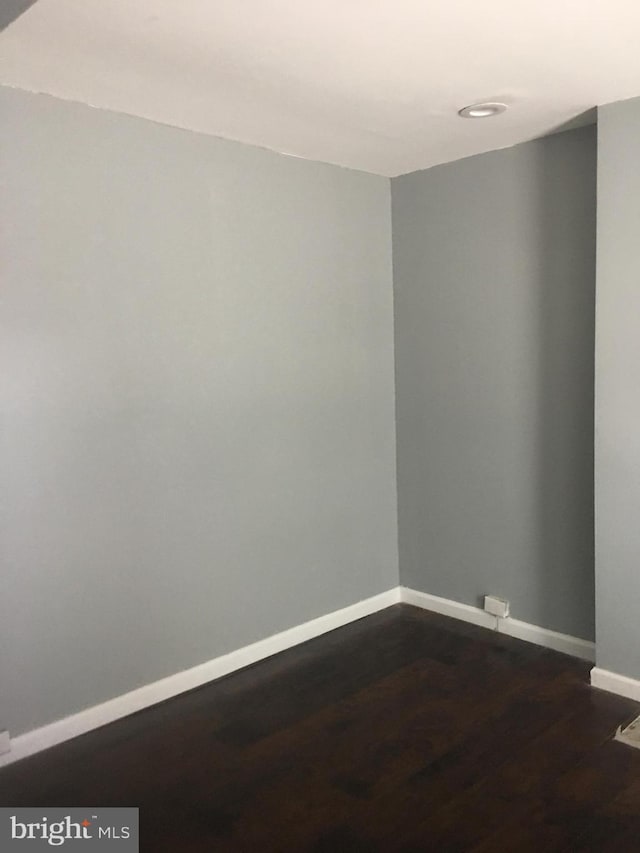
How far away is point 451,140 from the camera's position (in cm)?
308

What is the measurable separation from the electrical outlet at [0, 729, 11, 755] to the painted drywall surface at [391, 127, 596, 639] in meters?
2.09

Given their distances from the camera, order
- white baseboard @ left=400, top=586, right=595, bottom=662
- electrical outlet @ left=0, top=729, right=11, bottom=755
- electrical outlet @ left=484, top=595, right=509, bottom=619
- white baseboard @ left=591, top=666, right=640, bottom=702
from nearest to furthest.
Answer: electrical outlet @ left=0, top=729, right=11, bottom=755 → white baseboard @ left=591, top=666, right=640, bottom=702 → white baseboard @ left=400, top=586, right=595, bottom=662 → electrical outlet @ left=484, top=595, right=509, bottom=619

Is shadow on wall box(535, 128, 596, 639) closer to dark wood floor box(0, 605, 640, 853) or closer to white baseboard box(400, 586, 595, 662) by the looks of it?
white baseboard box(400, 586, 595, 662)

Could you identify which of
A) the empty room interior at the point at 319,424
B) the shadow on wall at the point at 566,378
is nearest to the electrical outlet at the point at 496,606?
the empty room interior at the point at 319,424

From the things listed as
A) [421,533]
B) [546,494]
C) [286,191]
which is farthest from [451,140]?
[421,533]

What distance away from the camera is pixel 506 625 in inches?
135

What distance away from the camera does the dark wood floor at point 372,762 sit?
2.09 meters

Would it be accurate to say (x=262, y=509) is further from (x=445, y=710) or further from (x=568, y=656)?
(x=568, y=656)

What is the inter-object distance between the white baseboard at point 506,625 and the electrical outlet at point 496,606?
3cm

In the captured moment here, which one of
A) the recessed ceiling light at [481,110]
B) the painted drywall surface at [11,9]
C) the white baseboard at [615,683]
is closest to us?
the painted drywall surface at [11,9]

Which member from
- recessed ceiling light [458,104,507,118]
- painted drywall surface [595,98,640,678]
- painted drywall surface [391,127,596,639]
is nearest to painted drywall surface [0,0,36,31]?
recessed ceiling light [458,104,507,118]

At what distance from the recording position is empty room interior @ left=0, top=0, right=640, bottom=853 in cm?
215

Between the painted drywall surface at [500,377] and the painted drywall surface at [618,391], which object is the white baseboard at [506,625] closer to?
the painted drywall surface at [500,377]

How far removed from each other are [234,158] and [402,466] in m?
Result: 1.73
